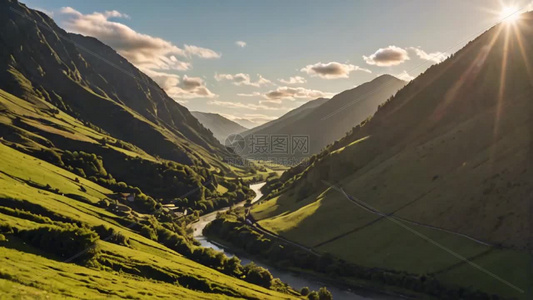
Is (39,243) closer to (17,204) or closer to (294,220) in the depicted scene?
(17,204)

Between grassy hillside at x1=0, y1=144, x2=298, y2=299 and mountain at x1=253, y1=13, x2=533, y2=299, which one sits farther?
mountain at x1=253, y1=13, x2=533, y2=299

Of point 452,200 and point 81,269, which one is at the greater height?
point 452,200

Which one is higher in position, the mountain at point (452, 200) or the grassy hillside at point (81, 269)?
the mountain at point (452, 200)

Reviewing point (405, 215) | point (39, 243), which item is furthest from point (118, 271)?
point (405, 215)

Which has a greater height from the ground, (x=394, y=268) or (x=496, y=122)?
(x=496, y=122)

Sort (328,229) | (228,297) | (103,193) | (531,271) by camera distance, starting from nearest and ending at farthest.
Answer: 1. (228,297)
2. (531,271)
3. (328,229)
4. (103,193)

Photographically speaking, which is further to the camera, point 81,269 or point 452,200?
point 452,200

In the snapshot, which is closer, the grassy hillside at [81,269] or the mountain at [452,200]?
the grassy hillside at [81,269]

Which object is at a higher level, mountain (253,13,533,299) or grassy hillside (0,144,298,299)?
mountain (253,13,533,299)
